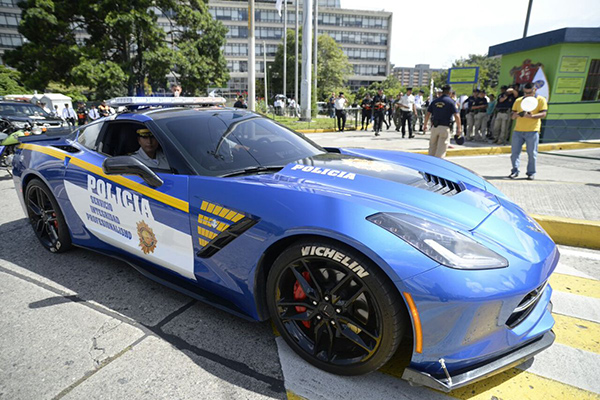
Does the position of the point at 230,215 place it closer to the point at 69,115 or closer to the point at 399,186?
the point at 399,186

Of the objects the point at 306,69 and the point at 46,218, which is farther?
the point at 306,69

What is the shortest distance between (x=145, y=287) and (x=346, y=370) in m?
1.85

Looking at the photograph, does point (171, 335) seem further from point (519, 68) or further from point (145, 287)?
point (519, 68)

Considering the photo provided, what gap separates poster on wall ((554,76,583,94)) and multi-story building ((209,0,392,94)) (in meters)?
59.8

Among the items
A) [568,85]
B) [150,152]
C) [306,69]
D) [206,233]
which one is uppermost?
[306,69]

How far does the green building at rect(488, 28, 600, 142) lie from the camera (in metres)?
11.6

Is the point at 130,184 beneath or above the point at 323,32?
beneath

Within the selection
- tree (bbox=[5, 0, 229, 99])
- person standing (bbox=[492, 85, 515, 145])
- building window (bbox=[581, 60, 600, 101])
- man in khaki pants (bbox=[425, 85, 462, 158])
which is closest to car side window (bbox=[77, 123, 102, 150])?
man in khaki pants (bbox=[425, 85, 462, 158])

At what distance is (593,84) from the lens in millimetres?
12102

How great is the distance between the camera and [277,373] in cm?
202

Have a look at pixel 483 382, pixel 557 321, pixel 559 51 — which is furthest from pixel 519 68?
pixel 483 382

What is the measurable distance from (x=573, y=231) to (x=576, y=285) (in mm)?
1137

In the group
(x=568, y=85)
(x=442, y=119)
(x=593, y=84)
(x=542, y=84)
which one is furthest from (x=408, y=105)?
(x=593, y=84)

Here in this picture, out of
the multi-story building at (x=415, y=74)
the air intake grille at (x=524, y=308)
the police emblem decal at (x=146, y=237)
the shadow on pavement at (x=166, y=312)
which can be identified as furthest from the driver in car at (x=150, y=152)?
the multi-story building at (x=415, y=74)
